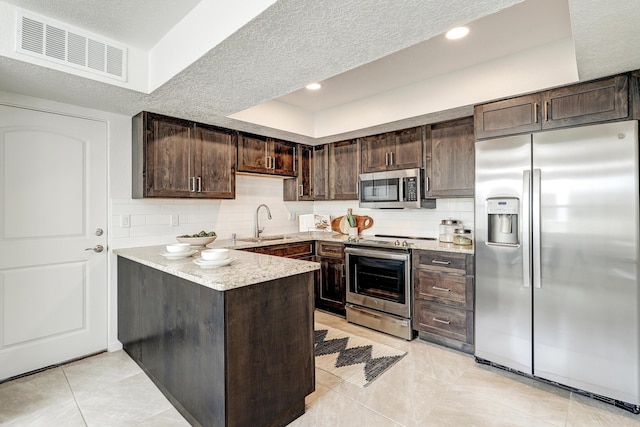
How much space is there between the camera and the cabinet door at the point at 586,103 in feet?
6.87

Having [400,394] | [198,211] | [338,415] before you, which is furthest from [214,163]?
[400,394]

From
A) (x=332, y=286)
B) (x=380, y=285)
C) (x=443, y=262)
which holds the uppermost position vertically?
(x=443, y=262)

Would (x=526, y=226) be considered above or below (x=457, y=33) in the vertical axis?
below

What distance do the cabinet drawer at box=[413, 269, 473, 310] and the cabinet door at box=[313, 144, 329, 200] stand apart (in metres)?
1.74

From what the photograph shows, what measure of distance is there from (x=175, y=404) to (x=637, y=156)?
3383 mm

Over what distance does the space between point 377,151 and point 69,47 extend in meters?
2.92

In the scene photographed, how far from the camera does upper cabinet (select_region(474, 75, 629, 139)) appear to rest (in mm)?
2109

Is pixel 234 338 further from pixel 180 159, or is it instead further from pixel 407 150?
pixel 407 150

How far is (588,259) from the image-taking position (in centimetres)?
219

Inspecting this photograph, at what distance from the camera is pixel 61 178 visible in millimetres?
2740

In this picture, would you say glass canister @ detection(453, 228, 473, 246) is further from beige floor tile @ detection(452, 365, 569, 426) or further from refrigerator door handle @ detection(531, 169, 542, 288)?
beige floor tile @ detection(452, 365, 569, 426)

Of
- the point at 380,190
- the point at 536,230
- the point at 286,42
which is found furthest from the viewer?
the point at 380,190

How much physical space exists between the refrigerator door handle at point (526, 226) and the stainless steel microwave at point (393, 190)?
1116 millimetres

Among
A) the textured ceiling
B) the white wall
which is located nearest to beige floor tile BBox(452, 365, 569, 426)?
the white wall
